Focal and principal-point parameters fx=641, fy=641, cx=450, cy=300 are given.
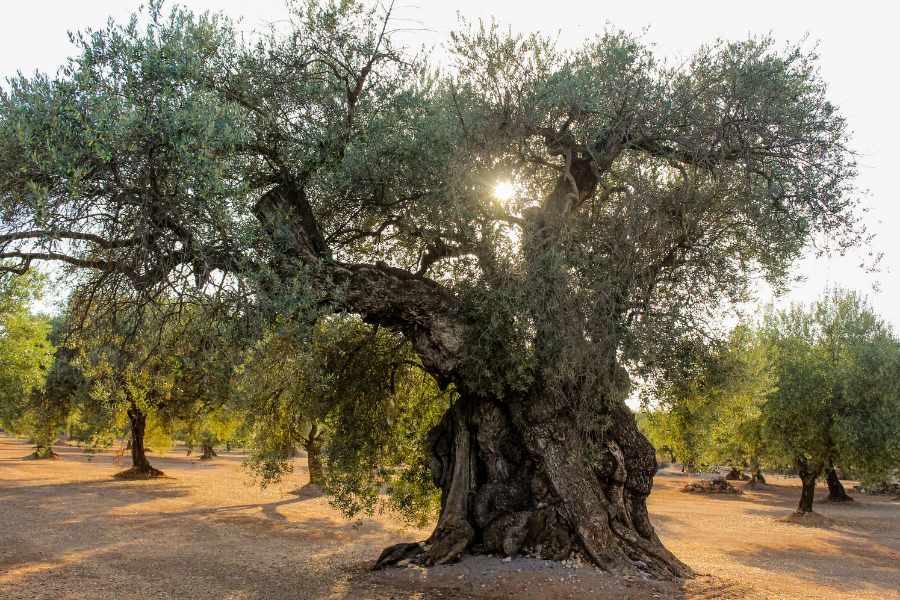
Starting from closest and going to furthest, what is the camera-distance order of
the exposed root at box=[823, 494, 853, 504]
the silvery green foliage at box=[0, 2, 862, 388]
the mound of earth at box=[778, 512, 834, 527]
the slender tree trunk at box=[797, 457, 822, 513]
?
the silvery green foliage at box=[0, 2, 862, 388]
the mound of earth at box=[778, 512, 834, 527]
the slender tree trunk at box=[797, 457, 822, 513]
the exposed root at box=[823, 494, 853, 504]

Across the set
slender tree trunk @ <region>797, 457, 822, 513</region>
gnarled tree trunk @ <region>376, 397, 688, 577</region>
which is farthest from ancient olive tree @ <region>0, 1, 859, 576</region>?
slender tree trunk @ <region>797, 457, 822, 513</region>

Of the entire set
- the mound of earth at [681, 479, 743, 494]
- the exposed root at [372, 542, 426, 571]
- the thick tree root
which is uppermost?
the exposed root at [372, 542, 426, 571]

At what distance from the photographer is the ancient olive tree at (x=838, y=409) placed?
27.5 metres

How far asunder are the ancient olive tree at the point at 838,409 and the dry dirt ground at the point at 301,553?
10.2 feet

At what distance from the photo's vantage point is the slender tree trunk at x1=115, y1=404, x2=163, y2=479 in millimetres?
34844

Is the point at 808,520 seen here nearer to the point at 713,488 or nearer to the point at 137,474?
the point at 713,488

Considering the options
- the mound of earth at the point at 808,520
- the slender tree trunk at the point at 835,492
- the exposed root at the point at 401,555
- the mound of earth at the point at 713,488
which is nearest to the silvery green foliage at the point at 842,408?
the mound of earth at the point at 808,520

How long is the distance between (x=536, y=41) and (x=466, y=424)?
26.4 ft

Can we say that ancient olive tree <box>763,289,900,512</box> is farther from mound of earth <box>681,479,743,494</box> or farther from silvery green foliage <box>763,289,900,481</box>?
mound of earth <box>681,479,743,494</box>

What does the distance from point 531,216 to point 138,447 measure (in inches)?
1260

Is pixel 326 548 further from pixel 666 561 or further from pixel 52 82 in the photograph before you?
pixel 52 82

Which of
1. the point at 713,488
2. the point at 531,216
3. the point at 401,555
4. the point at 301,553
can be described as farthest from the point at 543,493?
the point at 713,488

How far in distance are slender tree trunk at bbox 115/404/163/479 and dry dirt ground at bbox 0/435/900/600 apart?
1.88 m

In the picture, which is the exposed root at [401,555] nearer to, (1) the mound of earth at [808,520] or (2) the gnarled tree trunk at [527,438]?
(2) the gnarled tree trunk at [527,438]
